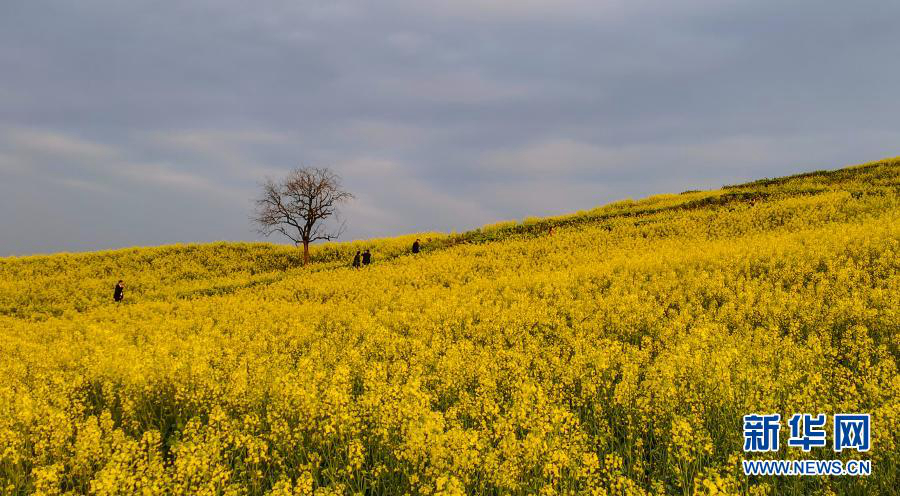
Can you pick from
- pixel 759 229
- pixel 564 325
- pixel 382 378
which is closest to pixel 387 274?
pixel 564 325

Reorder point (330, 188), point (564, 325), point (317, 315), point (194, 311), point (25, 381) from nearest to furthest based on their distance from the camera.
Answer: point (25, 381) < point (564, 325) < point (317, 315) < point (194, 311) < point (330, 188)

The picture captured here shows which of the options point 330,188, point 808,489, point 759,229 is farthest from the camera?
point 330,188

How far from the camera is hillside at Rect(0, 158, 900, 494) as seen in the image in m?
5.46

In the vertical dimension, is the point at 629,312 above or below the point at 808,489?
above

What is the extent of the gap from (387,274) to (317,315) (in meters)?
12.3

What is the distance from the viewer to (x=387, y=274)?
102ft

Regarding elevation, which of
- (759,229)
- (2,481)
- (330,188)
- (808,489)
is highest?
(330,188)

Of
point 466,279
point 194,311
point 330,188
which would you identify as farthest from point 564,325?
point 330,188

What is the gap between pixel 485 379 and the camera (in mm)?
8086

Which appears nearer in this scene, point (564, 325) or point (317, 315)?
point (564, 325)

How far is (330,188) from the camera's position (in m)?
49.7

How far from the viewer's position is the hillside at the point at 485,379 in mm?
5461

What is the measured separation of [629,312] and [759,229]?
22.4 m

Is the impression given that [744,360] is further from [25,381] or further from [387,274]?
[387,274]
